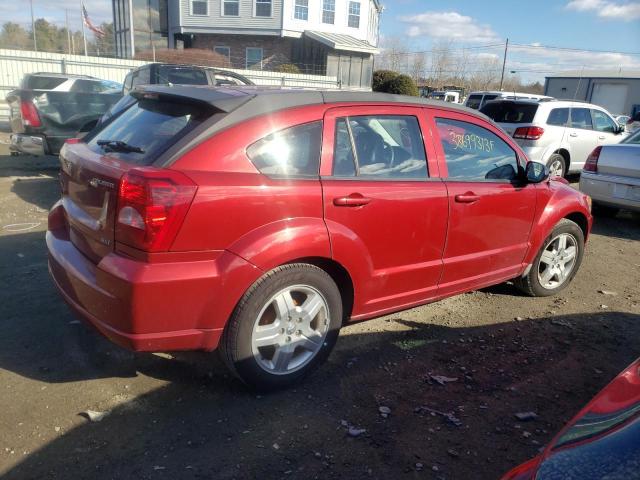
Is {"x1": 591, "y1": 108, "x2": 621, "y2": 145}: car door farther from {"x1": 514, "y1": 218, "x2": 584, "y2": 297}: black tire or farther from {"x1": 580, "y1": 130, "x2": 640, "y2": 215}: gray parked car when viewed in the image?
{"x1": 514, "y1": 218, "x2": 584, "y2": 297}: black tire

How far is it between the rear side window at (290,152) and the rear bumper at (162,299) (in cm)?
59

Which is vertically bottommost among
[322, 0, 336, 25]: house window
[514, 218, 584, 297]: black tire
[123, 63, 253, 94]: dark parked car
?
[514, 218, 584, 297]: black tire

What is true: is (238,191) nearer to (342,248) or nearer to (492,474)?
(342,248)

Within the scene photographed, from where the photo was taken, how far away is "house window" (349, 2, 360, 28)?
108 ft

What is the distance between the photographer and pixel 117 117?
367 cm

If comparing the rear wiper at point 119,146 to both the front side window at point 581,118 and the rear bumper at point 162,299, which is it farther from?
the front side window at point 581,118

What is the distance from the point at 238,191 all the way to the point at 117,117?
1.38 metres

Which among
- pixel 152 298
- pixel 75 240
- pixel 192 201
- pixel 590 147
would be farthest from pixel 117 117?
pixel 590 147

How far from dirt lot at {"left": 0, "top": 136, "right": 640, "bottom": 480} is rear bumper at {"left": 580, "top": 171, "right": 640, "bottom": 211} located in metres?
3.45

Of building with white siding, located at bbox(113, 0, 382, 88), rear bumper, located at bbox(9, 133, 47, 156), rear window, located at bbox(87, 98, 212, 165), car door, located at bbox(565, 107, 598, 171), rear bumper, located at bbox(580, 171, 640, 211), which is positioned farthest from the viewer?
building with white siding, located at bbox(113, 0, 382, 88)

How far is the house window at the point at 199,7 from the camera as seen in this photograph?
3088 centimetres

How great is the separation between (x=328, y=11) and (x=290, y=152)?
104ft

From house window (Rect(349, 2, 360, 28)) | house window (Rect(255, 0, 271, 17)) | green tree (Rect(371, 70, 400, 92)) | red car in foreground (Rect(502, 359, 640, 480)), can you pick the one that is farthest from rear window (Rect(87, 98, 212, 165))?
house window (Rect(349, 2, 360, 28))

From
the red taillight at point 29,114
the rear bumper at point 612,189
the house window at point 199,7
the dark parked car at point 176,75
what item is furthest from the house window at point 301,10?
the rear bumper at point 612,189
